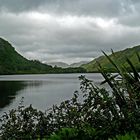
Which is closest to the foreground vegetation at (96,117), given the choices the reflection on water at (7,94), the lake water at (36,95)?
the lake water at (36,95)

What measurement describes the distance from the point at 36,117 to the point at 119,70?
2.56m

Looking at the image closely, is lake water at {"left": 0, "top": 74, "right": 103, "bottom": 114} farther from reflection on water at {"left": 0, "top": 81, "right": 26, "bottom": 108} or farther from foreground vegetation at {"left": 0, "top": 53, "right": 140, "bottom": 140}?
foreground vegetation at {"left": 0, "top": 53, "right": 140, "bottom": 140}

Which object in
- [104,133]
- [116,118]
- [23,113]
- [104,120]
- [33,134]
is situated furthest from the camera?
[23,113]

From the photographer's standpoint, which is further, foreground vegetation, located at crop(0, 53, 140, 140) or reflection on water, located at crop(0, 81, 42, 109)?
reflection on water, located at crop(0, 81, 42, 109)

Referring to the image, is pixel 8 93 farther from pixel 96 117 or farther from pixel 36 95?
pixel 96 117

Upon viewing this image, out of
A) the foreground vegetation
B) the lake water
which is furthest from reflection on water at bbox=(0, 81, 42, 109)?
the foreground vegetation

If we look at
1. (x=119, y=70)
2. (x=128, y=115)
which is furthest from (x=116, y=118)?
(x=119, y=70)

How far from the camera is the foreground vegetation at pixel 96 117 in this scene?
4.66 meters

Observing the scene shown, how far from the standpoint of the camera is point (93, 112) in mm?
5812

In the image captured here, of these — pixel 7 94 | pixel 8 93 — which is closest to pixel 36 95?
pixel 7 94

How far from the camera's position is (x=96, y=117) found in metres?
5.75

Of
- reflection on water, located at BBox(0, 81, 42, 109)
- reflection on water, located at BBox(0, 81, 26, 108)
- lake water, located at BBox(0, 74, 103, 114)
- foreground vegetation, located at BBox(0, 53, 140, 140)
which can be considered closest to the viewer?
foreground vegetation, located at BBox(0, 53, 140, 140)

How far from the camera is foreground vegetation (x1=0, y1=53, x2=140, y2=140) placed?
4.66m

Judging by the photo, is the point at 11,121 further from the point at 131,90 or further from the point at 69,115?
the point at 131,90
